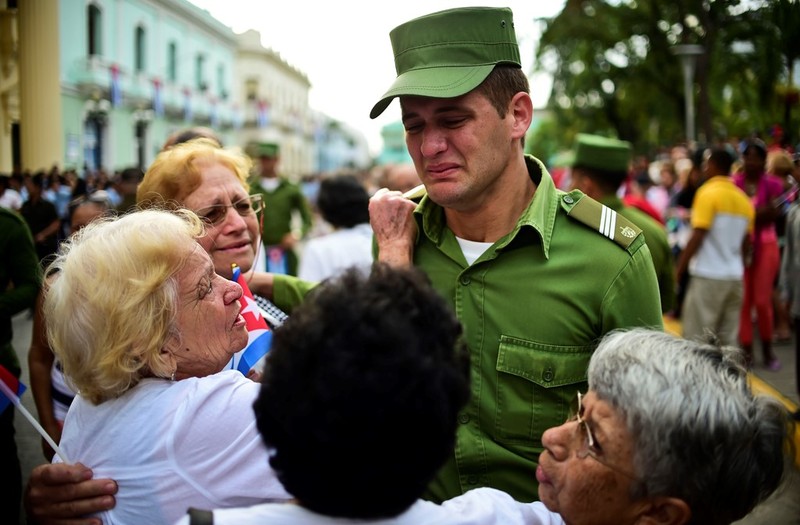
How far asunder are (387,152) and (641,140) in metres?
75.7

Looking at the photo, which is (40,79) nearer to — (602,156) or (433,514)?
(602,156)

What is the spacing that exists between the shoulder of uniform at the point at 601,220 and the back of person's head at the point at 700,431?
591 millimetres

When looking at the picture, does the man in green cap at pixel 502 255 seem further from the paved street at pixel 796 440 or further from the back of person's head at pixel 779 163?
the back of person's head at pixel 779 163

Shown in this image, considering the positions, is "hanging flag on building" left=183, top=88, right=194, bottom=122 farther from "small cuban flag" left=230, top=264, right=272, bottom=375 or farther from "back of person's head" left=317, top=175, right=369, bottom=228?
"small cuban flag" left=230, top=264, right=272, bottom=375

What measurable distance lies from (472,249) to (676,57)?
725 cm

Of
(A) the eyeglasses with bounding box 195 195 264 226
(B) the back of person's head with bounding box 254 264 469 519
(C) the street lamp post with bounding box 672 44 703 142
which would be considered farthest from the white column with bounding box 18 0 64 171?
(B) the back of person's head with bounding box 254 264 469 519

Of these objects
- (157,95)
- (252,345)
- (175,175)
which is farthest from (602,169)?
(157,95)

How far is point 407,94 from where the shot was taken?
2129mm

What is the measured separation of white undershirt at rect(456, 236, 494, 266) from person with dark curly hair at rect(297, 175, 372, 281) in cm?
303

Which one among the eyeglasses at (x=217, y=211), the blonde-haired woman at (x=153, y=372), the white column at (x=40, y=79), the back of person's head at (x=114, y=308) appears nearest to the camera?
the blonde-haired woman at (x=153, y=372)

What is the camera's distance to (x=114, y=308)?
1.61m

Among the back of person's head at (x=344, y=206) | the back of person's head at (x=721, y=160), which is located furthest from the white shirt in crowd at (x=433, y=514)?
the back of person's head at (x=721, y=160)

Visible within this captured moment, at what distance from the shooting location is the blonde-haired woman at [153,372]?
1489 mm

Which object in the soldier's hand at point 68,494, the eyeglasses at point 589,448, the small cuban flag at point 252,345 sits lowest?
the soldier's hand at point 68,494
